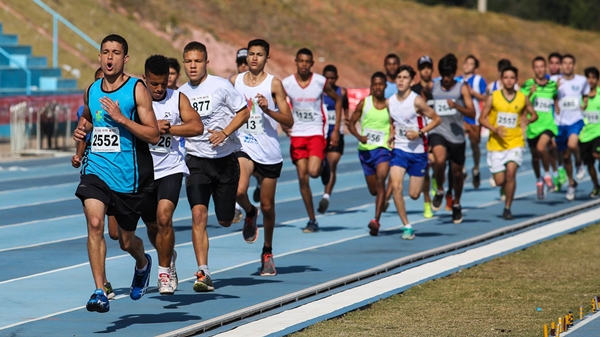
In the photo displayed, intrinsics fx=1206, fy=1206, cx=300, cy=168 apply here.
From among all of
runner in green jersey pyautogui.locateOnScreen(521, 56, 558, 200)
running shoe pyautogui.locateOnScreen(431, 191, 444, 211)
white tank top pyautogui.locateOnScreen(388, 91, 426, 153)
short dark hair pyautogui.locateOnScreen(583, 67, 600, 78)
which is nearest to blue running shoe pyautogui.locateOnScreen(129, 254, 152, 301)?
white tank top pyautogui.locateOnScreen(388, 91, 426, 153)

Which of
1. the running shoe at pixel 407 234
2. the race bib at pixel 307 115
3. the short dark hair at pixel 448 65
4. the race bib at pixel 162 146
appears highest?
the short dark hair at pixel 448 65

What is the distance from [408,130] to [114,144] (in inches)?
253

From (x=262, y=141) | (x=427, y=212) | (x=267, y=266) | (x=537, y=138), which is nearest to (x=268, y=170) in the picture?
(x=262, y=141)

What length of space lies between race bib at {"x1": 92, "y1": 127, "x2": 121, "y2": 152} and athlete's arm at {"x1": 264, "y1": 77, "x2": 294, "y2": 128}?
8.14 feet

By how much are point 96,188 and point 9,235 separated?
609cm

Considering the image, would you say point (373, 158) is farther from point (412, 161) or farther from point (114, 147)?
point (114, 147)

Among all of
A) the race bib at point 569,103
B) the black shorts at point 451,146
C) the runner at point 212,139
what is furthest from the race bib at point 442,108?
the runner at point 212,139

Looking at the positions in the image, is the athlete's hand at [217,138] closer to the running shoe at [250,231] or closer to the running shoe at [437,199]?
the running shoe at [250,231]

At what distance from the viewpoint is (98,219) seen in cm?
780

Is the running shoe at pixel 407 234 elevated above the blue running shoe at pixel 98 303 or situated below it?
below

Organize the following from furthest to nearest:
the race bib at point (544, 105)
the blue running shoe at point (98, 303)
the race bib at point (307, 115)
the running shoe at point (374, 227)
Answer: the race bib at point (544, 105), the race bib at point (307, 115), the running shoe at point (374, 227), the blue running shoe at point (98, 303)

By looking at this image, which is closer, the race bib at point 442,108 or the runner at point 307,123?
the runner at point 307,123

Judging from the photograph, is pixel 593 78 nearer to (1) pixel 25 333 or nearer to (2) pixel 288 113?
(2) pixel 288 113

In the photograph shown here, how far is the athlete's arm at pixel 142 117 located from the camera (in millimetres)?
7816
